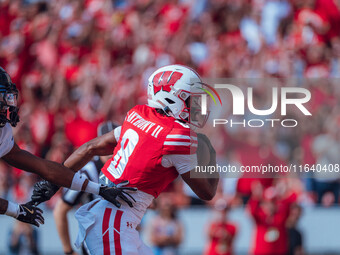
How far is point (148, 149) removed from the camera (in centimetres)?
438

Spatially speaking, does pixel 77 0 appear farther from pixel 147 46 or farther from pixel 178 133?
pixel 178 133

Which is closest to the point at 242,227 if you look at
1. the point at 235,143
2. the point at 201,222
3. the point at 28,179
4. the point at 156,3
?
the point at 201,222

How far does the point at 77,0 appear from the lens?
11500 millimetres

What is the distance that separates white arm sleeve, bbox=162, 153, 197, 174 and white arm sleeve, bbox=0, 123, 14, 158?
1.15m

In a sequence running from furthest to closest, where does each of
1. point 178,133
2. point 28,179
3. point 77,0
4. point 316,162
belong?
point 77,0
point 316,162
point 28,179
point 178,133

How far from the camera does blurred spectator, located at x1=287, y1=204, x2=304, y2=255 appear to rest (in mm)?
9070

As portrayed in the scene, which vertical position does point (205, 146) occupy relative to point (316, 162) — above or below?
below

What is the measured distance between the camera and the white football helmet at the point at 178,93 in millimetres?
4570

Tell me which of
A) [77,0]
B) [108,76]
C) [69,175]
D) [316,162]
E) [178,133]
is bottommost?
[69,175]

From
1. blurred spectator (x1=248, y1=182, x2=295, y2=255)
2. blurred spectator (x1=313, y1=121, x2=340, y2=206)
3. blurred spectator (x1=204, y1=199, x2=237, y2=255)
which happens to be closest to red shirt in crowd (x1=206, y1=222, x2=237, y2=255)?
blurred spectator (x1=204, y1=199, x2=237, y2=255)

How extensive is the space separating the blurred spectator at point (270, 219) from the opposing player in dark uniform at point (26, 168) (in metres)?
4.88

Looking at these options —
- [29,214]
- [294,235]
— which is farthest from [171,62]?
[29,214]

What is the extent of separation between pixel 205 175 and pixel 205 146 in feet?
0.88

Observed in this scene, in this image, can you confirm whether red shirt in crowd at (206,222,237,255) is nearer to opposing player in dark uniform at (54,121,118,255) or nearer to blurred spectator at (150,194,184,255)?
blurred spectator at (150,194,184,255)
